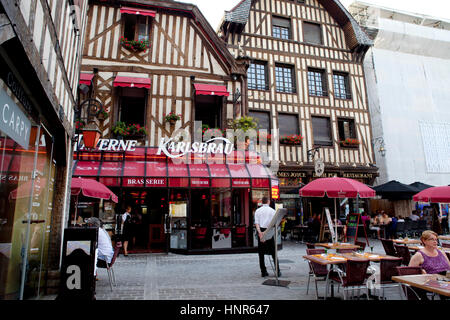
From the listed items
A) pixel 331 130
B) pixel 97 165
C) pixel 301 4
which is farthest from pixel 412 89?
pixel 97 165

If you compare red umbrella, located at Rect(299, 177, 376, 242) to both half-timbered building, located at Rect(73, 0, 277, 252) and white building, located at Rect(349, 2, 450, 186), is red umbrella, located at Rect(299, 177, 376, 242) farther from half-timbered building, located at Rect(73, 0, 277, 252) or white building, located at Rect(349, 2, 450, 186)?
white building, located at Rect(349, 2, 450, 186)

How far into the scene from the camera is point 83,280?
153 inches

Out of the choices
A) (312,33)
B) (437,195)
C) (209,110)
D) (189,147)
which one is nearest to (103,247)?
(189,147)

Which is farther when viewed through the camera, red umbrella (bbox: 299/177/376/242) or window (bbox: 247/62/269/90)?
window (bbox: 247/62/269/90)

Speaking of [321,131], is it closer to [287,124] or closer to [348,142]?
[348,142]

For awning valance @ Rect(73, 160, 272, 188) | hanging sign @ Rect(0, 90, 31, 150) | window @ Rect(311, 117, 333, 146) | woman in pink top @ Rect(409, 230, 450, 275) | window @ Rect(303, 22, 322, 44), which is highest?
window @ Rect(303, 22, 322, 44)

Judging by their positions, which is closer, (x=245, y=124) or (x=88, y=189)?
(x=88, y=189)

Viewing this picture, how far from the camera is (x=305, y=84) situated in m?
14.4

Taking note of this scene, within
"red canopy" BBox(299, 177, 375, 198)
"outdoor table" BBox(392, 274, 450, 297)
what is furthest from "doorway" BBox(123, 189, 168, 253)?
"outdoor table" BBox(392, 274, 450, 297)

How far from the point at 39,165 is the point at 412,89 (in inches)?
739

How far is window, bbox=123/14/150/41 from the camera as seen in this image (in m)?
11.0

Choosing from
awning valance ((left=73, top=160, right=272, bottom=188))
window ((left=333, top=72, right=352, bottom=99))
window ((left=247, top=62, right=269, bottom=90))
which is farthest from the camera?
window ((left=333, top=72, right=352, bottom=99))

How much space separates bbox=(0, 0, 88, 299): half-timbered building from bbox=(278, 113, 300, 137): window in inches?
397

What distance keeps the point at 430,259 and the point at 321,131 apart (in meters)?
11.2
